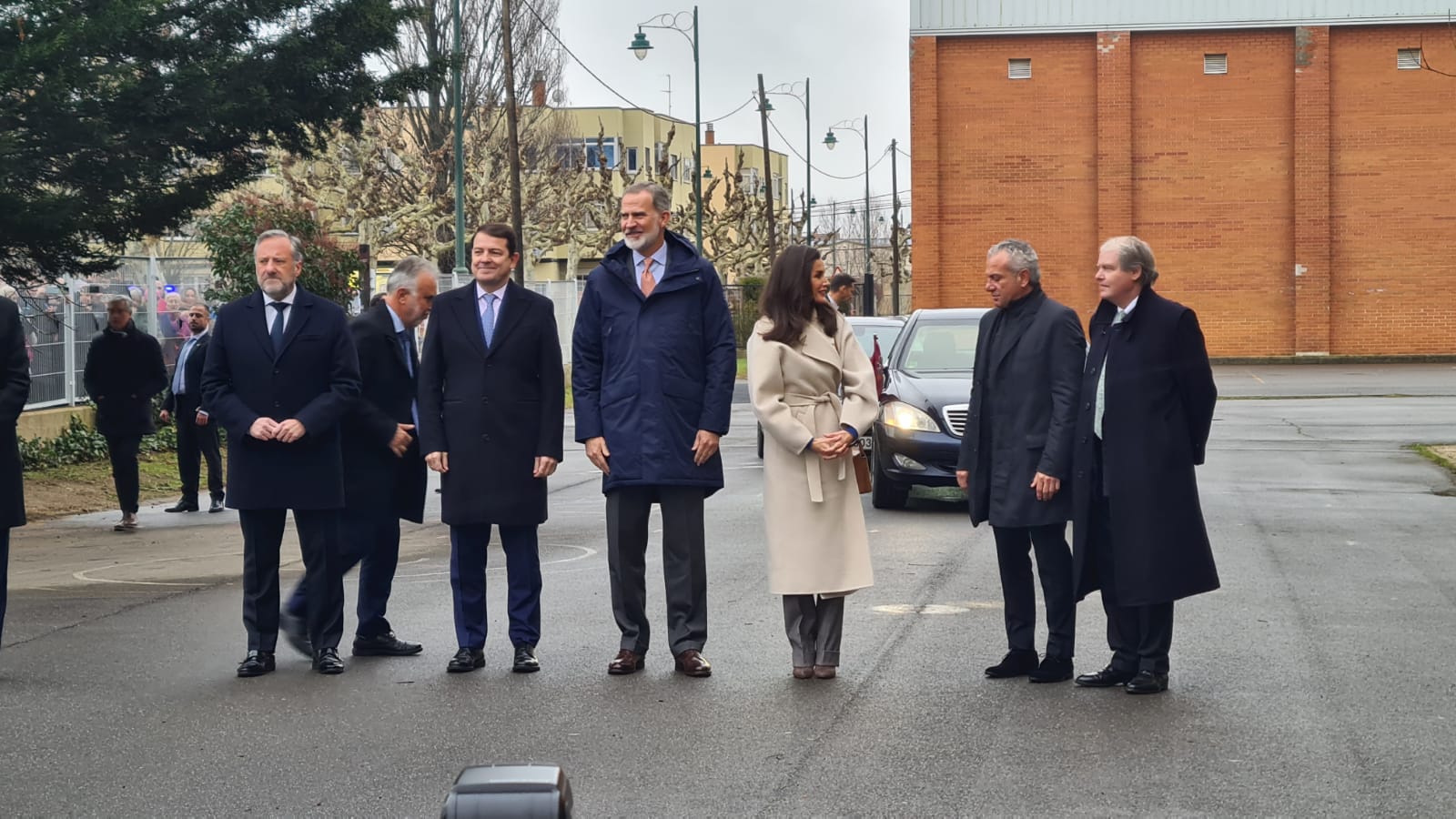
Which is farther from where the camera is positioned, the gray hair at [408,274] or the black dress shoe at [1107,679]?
the gray hair at [408,274]

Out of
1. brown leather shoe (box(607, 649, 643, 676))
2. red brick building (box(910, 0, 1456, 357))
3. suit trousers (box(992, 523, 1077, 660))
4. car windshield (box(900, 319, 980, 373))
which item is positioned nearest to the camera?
suit trousers (box(992, 523, 1077, 660))

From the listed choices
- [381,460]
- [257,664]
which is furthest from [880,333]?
[257,664]

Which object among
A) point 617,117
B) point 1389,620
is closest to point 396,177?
point 617,117

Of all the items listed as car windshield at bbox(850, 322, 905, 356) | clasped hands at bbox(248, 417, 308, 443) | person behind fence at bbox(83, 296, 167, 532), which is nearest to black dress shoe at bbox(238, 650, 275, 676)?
clasped hands at bbox(248, 417, 308, 443)

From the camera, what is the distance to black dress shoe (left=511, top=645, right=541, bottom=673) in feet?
24.9

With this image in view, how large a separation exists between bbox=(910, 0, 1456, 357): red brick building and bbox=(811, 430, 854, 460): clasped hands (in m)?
36.9

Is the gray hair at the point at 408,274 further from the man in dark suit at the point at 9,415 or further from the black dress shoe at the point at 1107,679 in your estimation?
Result: the black dress shoe at the point at 1107,679

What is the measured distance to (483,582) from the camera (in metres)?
7.88

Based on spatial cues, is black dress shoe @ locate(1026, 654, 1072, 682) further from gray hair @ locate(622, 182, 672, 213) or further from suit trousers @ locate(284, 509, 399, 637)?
suit trousers @ locate(284, 509, 399, 637)

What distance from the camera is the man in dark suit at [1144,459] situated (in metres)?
7.01

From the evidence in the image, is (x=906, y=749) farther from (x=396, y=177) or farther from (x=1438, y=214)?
(x=396, y=177)

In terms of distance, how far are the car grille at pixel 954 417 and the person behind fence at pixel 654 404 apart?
668cm

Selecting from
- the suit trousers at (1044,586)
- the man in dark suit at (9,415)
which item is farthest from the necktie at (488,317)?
the suit trousers at (1044,586)

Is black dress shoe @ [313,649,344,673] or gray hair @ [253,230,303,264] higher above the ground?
gray hair @ [253,230,303,264]
